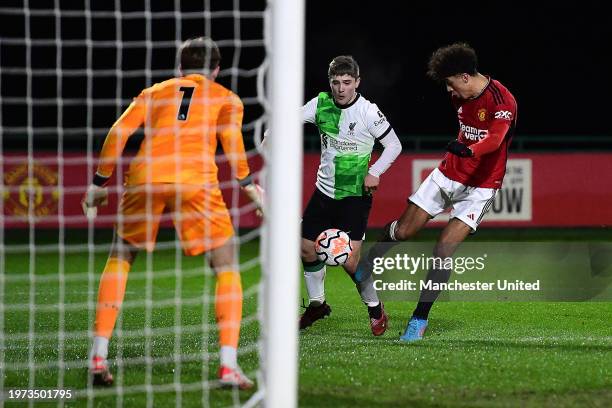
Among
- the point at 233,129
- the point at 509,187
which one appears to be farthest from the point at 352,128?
the point at 509,187

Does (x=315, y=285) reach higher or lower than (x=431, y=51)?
lower

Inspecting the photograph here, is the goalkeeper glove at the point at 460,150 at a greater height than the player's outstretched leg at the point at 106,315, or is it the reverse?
the goalkeeper glove at the point at 460,150

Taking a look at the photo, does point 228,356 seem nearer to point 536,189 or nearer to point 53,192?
point 53,192

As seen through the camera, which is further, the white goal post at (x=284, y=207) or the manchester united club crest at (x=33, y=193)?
Result: the manchester united club crest at (x=33, y=193)

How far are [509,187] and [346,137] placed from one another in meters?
8.31

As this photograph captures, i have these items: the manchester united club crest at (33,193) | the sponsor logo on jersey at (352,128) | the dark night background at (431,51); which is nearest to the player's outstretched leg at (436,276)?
the sponsor logo on jersey at (352,128)

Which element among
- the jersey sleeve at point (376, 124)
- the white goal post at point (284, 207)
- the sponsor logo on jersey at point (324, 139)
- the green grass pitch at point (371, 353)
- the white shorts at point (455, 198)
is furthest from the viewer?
the sponsor logo on jersey at point (324, 139)

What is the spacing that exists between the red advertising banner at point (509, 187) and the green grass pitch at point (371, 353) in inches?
221

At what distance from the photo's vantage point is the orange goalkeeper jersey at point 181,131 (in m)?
4.99

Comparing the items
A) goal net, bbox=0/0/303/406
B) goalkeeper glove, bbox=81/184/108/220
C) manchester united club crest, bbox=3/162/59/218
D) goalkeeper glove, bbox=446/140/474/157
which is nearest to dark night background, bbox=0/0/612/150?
goal net, bbox=0/0/303/406

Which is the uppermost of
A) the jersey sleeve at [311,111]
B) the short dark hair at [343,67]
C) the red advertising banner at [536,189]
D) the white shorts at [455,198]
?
the short dark hair at [343,67]

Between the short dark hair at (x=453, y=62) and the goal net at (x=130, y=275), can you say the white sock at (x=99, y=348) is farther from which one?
the short dark hair at (x=453, y=62)

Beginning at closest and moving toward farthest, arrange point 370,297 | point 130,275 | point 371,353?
point 371,353 < point 370,297 < point 130,275

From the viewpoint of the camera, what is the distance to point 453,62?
6.61m
